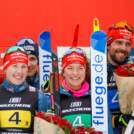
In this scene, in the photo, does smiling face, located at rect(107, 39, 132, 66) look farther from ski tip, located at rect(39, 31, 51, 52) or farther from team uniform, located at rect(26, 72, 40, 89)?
team uniform, located at rect(26, 72, 40, 89)

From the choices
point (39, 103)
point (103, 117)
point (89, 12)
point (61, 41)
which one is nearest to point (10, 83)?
point (39, 103)

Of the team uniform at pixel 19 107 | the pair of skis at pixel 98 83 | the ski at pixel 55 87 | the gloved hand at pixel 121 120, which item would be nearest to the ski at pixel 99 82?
the pair of skis at pixel 98 83

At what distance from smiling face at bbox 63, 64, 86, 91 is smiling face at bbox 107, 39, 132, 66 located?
1.44ft

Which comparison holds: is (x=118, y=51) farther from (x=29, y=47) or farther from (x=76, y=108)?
(x=29, y=47)

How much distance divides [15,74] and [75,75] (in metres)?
0.49

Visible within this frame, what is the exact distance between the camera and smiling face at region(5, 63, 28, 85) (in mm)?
2510

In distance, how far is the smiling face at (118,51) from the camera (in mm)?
2936

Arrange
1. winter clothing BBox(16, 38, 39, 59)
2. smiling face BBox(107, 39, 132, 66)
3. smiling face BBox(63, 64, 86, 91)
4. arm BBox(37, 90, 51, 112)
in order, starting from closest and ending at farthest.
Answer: arm BBox(37, 90, 51, 112), smiling face BBox(63, 64, 86, 91), smiling face BBox(107, 39, 132, 66), winter clothing BBox(16, 38, 39, 59)


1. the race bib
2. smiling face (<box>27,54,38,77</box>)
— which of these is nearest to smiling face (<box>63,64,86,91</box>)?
the race bib

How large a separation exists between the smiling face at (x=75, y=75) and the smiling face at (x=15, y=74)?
36cm

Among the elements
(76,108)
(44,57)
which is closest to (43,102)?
(76,108)

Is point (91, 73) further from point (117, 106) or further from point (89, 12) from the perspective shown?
point (89, 12)

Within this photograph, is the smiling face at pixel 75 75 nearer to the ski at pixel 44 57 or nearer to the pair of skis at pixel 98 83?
the pair of skis at pixel 98 83

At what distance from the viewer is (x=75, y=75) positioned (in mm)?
2598
